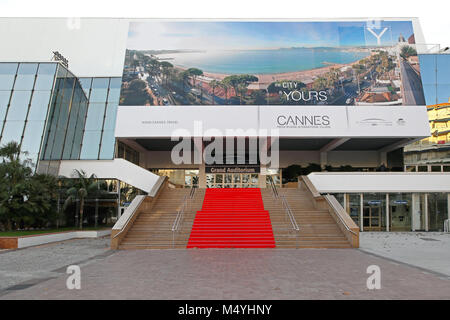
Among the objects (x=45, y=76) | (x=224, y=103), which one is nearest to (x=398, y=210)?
(x=224, y=103)

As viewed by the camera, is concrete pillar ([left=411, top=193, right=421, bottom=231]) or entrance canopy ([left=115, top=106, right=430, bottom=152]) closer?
concrete pillar ([left=411, top=193, right=421, bottom=231])

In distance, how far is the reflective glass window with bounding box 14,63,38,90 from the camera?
23.3 meters

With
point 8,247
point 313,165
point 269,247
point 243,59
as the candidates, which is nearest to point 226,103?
point 243,59

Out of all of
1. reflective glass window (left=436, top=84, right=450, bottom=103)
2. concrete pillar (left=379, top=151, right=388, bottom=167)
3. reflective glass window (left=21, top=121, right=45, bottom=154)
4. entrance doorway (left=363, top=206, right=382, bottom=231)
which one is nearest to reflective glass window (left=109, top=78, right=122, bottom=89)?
reflective glass window (left=21, top=121, right=45, bottom=154)

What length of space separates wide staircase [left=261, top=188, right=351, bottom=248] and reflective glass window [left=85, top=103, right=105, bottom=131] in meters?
12.9

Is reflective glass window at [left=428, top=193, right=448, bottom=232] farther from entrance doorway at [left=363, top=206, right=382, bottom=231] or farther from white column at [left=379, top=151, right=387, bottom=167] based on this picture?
white column at [left=379, top=151, right=387, bottom=167]

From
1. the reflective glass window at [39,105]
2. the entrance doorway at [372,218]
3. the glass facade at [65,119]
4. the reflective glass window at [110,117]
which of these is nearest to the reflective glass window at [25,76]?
the reflective glass window at [39,105]

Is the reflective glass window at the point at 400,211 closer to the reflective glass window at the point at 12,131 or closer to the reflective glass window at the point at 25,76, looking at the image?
the reflective glass window at the point at 12,131

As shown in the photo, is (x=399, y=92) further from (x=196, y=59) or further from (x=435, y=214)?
(x=196, y=59)

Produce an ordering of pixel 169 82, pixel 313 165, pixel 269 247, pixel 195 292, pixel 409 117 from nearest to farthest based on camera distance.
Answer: pixel 195 292 < pixel 269 247 < pixel 409 117 < pixel 169 82 < pixel 313 165

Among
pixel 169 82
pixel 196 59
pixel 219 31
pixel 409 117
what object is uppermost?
pixel 219 31

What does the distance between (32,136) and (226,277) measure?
18.0 m

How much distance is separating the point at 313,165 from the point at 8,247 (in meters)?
20.9

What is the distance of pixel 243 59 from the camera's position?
27203 mm
